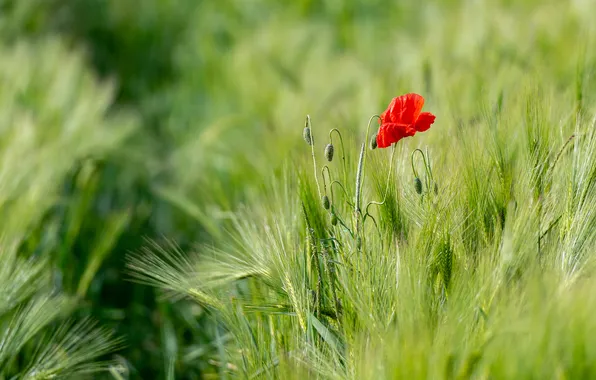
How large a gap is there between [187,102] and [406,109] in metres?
2.13

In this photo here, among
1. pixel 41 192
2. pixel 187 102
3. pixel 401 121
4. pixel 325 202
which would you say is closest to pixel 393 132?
pixel 401 121

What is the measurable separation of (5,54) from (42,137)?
703mm

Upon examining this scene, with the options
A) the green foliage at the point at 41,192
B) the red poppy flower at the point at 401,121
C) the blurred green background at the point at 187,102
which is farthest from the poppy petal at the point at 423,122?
the green foliage at the point at 41,192

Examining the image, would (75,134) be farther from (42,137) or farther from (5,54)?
(5,54)

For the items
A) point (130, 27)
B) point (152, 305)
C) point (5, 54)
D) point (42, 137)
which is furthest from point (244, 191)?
point (130, 27)

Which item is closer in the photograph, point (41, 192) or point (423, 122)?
point (423, 122)

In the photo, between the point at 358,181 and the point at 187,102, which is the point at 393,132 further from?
the point at 187,102

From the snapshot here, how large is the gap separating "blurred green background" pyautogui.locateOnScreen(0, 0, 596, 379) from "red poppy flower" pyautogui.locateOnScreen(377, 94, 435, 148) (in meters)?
0.35

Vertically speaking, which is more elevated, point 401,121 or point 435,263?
point 401,121

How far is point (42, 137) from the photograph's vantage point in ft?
6.80

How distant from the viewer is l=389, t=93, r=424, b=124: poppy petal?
3.51 feet

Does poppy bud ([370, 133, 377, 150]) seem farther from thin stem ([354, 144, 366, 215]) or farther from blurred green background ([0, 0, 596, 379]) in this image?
blurred green background ([0, 0, 596, 379])

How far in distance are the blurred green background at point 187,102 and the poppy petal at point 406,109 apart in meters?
0.35

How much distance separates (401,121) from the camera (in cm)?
107
